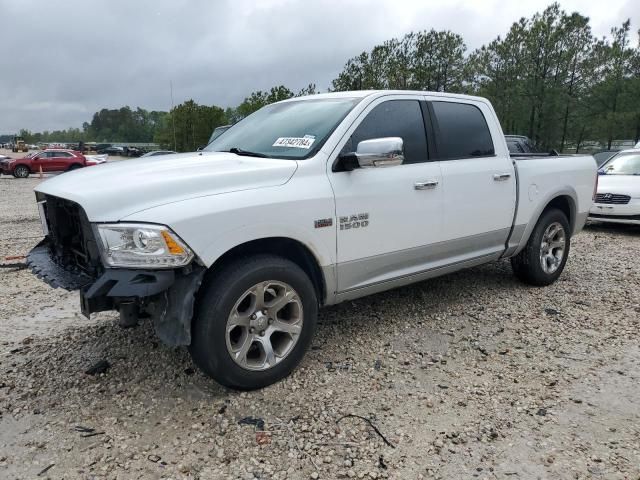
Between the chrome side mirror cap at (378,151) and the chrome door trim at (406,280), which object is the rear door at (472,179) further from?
the chrome side mirror cap at (378,151)

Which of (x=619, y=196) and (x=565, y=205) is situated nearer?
(x=565, y=205)

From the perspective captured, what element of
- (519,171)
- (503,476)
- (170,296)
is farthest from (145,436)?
(519,171)

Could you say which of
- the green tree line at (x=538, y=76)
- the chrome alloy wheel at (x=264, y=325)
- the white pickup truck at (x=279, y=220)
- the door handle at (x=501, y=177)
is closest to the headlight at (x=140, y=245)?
the white pickup truck at (x=279, y=220)

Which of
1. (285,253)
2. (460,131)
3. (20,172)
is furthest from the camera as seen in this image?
(20,172)

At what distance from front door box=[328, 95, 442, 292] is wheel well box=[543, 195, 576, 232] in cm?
202

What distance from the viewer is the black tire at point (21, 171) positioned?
26.7 metres

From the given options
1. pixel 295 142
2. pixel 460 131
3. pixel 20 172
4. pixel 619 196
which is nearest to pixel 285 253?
pixel 295 142

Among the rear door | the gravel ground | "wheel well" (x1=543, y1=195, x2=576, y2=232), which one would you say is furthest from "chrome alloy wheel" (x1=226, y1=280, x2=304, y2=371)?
"wheel well" (x1=543, y1=195, x2=576, y2=232)

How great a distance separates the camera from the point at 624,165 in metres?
9.60

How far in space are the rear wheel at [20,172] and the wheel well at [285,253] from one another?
28.5 m

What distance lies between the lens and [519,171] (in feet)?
15.4

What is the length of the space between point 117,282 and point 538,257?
4.10m

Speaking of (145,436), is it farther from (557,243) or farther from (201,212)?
(557,243)

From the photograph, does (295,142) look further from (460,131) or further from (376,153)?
(460,131)
